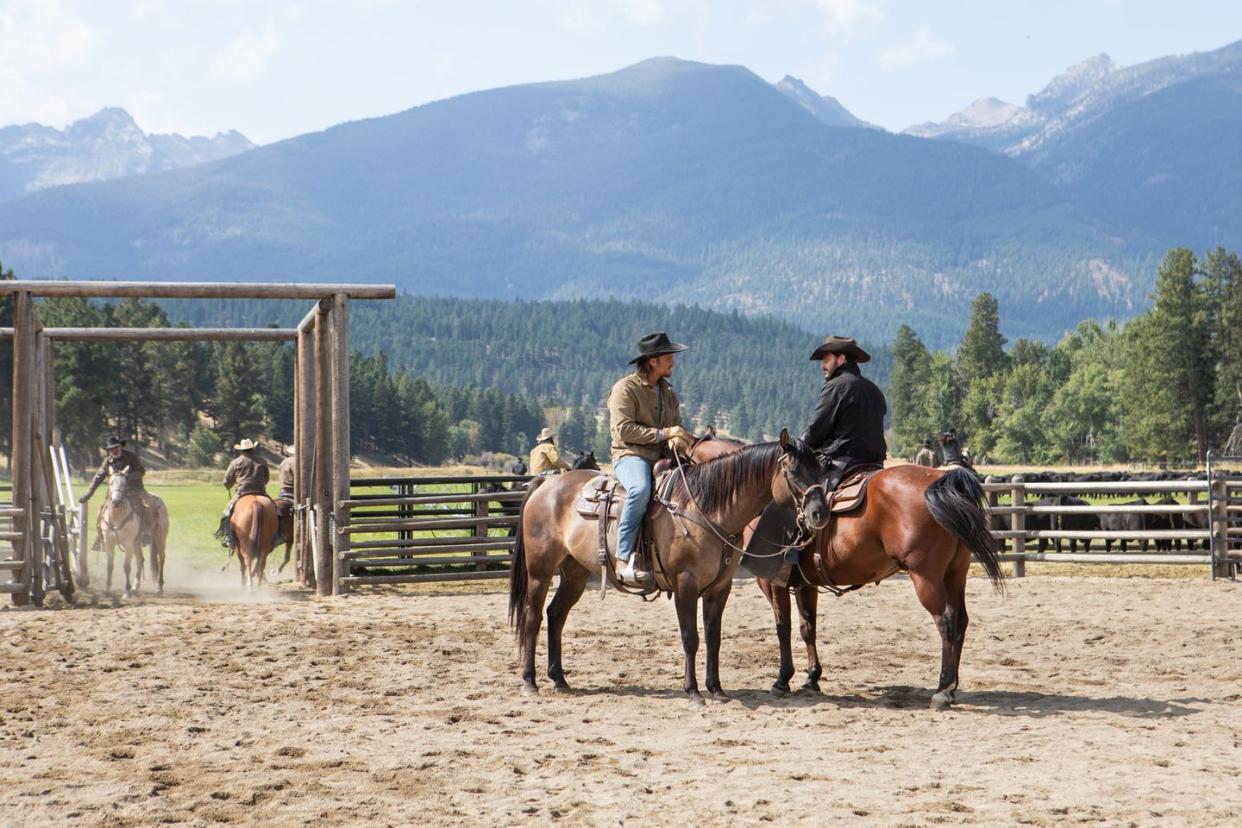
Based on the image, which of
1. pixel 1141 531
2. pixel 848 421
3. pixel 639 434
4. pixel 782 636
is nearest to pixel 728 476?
pixel 639 434

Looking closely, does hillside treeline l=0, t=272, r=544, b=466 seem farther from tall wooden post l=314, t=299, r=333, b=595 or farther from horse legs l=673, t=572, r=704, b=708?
horse legs l=673, t=572, r=704, b=708

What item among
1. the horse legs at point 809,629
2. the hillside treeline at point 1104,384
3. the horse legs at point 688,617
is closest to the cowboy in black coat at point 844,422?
the horse legs at point 809,629

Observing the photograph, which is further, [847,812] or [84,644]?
[84,644]

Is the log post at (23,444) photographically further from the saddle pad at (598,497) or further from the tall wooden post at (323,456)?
the saddle pad at (598,497)

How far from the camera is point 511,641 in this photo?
1160cm

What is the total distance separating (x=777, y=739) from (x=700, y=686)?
1.94 meters

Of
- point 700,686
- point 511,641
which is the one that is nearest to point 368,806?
point 700,686

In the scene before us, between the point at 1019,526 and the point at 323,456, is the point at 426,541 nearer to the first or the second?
the point at 323,456

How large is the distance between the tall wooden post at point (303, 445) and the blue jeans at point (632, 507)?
9340 mm

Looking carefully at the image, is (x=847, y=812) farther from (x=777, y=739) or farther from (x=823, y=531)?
(x=823, y=531)

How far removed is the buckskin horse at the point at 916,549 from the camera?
8539 mm

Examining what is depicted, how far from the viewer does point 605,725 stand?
8172 millimetres

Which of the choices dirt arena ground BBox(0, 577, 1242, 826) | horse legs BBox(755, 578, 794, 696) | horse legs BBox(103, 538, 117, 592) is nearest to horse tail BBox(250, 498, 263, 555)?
horse legs BBox(103, 538, 117, 592)

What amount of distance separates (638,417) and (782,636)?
68.0 inches
